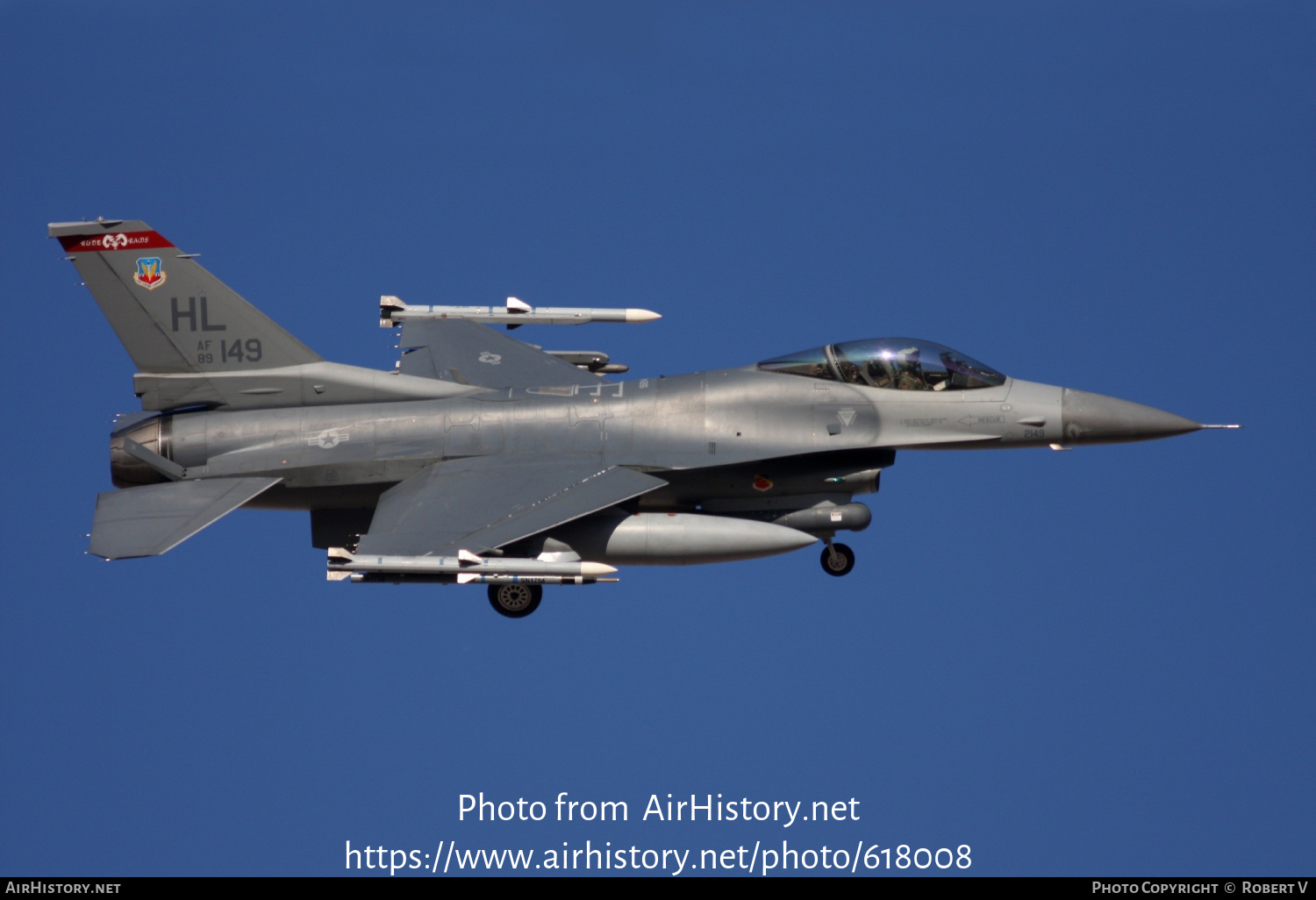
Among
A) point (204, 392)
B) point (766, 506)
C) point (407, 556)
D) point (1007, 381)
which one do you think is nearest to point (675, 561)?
point (766, 506)

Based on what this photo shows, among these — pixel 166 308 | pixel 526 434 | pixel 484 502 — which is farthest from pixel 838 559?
pixel 166 308

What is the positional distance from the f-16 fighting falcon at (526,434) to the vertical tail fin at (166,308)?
0.02m

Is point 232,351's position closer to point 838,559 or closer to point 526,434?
point 526,434

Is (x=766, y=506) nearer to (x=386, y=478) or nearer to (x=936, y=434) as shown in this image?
(x=936, y=434)

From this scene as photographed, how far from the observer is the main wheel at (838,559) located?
62.5ft

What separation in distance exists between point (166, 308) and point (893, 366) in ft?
26.9

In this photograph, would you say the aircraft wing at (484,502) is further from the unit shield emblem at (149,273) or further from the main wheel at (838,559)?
the unit shield emblem at (149,273)

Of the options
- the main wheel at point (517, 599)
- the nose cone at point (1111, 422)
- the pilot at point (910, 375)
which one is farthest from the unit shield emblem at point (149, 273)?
the nose cone at point (1111, 422)

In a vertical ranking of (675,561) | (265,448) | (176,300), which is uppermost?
(176,300)

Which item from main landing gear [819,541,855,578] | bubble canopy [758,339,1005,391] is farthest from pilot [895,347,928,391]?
main landing gear [819,541,855,578]

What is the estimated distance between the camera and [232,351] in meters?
19.4

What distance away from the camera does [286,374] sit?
1933 cm

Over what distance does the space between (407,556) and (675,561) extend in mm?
2820

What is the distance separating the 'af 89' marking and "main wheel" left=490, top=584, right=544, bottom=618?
3.92 m
